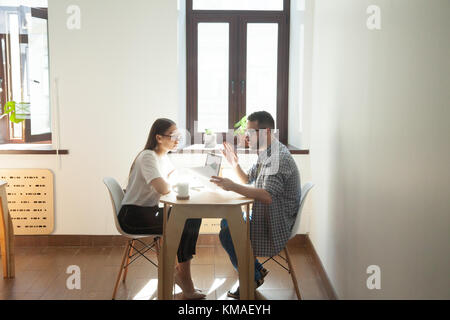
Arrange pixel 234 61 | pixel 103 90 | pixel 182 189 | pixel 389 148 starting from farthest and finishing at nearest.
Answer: pixel 234 61 < pixel 103 90 < pixel 182 189 < pixel 389 148

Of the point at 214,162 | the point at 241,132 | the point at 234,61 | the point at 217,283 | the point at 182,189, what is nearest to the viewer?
the point at 182,189

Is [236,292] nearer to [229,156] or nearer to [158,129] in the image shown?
[229,156]

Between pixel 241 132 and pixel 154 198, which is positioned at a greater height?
pixel 241 132

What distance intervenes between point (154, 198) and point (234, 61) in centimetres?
184

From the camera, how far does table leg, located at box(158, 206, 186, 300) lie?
2360 mm

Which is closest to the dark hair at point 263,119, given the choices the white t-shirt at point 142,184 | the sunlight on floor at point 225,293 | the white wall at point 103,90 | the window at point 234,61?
the white t-shirt at point 142,184

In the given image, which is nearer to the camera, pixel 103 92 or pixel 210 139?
pixel 103 92

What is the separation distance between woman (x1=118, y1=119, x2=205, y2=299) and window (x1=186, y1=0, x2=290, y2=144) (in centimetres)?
131

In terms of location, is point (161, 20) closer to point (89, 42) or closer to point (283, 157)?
point (89, 42)

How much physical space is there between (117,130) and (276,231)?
5.78ft

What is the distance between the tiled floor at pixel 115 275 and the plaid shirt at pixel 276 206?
0.45m

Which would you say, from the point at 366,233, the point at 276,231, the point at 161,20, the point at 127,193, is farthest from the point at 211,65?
the point at 366,233

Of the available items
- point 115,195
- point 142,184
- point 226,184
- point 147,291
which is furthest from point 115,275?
point 226,184

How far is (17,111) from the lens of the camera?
3826mm
